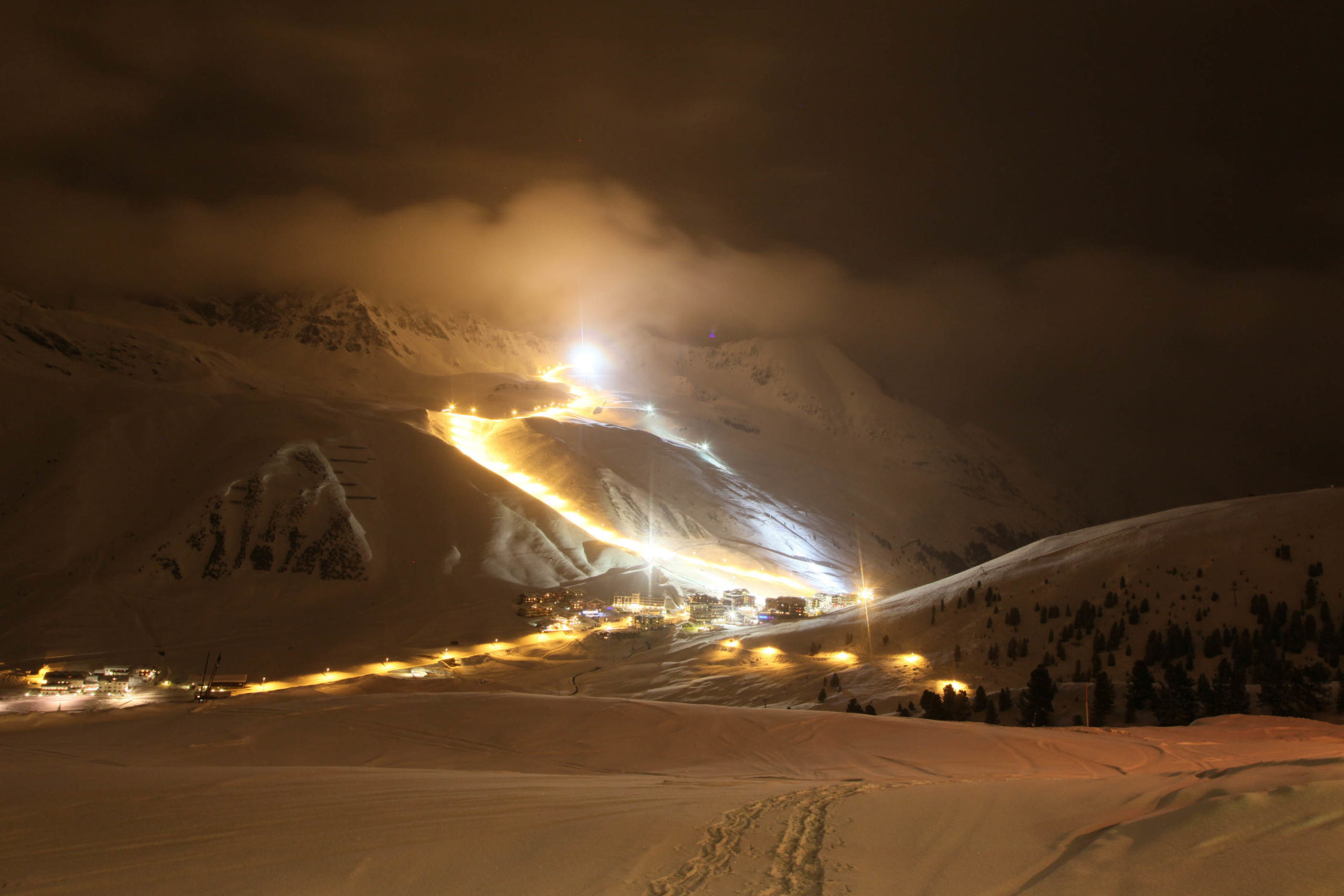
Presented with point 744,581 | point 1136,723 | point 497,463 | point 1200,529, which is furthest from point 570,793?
point 497,463

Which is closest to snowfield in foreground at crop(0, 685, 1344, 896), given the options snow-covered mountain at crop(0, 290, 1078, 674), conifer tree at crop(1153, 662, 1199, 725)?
conifer tree at crop(1153, 662, 1199, 725)

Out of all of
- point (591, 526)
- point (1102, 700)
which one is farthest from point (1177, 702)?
point (591, 526)

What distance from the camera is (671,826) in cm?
1134

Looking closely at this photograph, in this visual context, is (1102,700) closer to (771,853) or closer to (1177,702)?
(1177,702)

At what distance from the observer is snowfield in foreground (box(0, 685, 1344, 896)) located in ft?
25.6

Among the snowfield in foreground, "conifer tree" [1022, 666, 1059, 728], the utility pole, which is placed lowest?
"conifer tree" [1022, 666, 1059, 728]

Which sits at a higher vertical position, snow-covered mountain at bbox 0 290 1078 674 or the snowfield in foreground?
snow-covered mountain at bbox 0 290 1078 674

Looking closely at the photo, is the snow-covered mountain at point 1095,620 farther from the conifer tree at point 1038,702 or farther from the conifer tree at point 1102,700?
the conifer tree at point 1038,702

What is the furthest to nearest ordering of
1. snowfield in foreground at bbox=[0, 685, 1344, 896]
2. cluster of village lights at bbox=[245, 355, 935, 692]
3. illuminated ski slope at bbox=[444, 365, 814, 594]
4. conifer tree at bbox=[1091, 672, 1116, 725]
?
illuminated ski slope at bbox=[444, 365, 814, 594] < cluster of village lights at bbox=[245, 355, 935, 692] < conifer tree at bbox=[1091, 672, 1116, 725] < snowfield in foreground at bbox=[0, 685, 1344, 896]

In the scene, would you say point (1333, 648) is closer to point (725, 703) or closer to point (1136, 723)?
point (1136, 723)

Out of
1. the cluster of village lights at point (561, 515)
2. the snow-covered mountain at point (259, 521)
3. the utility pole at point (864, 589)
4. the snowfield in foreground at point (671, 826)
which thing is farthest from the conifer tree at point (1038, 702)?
the snow-covered mountain at point (259, 521)

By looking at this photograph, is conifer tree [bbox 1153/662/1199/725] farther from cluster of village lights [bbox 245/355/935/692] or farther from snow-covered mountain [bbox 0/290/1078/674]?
snow-covered mountain [bbox 0/290/1078/674]

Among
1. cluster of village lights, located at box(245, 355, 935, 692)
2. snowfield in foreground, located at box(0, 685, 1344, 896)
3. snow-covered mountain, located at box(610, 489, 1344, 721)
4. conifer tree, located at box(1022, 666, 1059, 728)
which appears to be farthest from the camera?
cluster of village lights, located at box(245, 355, 935, 692)

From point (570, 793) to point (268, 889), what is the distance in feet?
20.8
